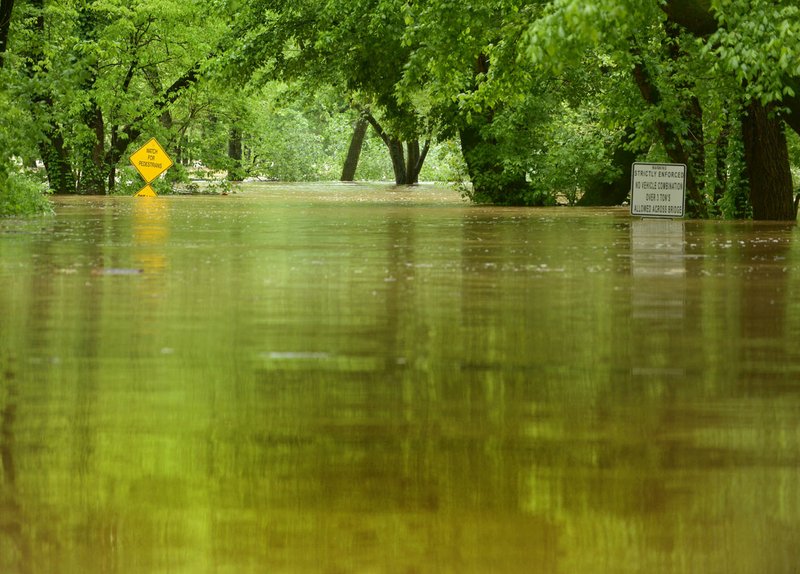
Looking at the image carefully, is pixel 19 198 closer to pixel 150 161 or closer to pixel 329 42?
pixel 329 42

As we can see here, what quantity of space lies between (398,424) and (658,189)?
81.9 feet

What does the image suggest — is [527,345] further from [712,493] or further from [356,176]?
[356,176]

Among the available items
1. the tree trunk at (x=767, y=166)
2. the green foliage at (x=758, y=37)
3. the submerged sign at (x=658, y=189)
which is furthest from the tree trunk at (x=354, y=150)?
the green foliage at (x=758, y=37)

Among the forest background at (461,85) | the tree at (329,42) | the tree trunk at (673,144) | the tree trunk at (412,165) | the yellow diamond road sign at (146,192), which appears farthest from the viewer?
the tree trunk at (412,165)

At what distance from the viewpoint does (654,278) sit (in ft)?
47.7

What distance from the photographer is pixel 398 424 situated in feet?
21.3

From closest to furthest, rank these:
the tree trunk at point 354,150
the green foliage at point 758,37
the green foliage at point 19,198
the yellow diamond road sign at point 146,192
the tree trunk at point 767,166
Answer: the green foliage at point 758,37 → the green foliage at point 19,198 → the tree trunk at point 767,166 → the yellow diamond road sign at point 146,192 → the tree trunk at point 354,150

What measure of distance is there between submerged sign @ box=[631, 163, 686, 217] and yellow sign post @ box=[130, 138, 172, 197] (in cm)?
1877

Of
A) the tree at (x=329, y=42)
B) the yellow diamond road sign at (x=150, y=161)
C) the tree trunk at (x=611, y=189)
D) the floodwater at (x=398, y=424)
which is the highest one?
the tree at (x=329, y=42)

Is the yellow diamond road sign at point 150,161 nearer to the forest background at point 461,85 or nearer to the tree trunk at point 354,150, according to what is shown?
the forest background at point 461,85

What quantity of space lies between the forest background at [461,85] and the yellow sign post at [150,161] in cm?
155

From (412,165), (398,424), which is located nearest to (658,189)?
(398,424)

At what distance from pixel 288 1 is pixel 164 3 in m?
8.16

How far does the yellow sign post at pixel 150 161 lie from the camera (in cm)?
4675
